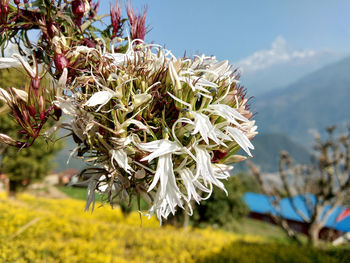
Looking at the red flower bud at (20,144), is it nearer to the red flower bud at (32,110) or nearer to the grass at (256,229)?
the red flower bud at (32,110)

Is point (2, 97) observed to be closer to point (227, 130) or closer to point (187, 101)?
point (187, 101)

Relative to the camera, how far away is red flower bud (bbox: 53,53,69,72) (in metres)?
0.91

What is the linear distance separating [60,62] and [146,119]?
361 mm

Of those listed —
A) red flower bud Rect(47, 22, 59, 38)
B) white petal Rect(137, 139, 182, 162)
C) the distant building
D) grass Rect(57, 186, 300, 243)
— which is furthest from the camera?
the distant building

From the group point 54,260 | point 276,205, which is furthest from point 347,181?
point 54,260

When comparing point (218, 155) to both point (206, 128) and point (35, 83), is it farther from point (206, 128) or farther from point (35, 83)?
point (35, 83)

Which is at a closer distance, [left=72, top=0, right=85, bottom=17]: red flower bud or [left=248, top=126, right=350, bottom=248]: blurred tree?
[left=72, top=0, right=85, bottom=17]: red flower bud

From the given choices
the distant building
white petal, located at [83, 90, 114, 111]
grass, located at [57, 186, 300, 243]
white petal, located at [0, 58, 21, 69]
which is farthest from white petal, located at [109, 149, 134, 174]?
the distant building

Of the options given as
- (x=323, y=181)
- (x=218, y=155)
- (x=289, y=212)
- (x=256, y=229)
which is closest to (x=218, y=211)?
(x=323, y=181)

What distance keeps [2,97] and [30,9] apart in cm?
44

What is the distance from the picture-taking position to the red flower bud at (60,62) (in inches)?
35.7

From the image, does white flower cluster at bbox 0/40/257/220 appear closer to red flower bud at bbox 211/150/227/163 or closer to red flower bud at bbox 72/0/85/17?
red flower bud at bbox 211/150/227/163

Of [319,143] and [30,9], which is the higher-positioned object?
[319,143]

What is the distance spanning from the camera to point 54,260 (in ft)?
10.3
